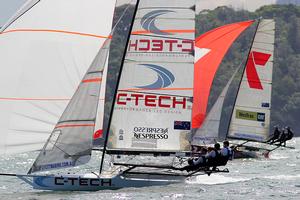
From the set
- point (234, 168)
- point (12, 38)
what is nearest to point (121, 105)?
point (12, 38)

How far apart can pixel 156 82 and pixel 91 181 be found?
2720 mm

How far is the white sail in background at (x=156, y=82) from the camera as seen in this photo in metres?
19.8

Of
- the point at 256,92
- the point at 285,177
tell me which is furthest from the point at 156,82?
the point at 256,92

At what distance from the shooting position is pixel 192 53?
65.6 ft

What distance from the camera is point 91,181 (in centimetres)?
1916

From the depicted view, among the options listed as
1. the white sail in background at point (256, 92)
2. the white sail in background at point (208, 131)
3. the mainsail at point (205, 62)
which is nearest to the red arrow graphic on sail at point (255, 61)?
the white sail in background at point (256, 92)

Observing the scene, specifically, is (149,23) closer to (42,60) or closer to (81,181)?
(42,60)

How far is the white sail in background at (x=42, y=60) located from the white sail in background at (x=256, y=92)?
47.5 ft

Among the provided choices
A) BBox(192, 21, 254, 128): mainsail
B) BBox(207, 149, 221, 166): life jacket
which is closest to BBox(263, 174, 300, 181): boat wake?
BBox(207, 149, 221, 166): life jacket

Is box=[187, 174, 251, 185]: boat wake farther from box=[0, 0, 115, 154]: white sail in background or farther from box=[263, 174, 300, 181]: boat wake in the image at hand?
box=[0, 0, 115, 154]: white sail in background

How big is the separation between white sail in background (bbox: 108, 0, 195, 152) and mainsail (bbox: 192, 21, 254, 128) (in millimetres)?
9580

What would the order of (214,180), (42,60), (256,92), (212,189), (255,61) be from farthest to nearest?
(256,92)
(255,61)
(214,180)
(212,189)
(42,60)

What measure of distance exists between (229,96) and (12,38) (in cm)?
9339

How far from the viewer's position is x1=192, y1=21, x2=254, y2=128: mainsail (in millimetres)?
29766
